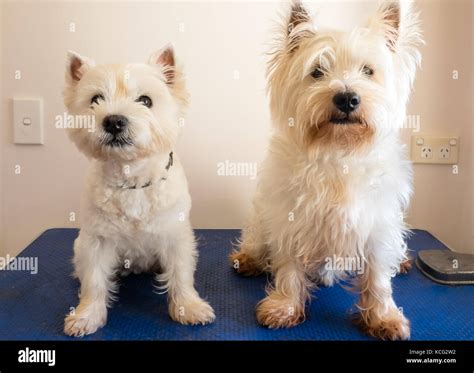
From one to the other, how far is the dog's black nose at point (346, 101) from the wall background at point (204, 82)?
2.50ft

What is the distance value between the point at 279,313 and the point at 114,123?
2.09 ft

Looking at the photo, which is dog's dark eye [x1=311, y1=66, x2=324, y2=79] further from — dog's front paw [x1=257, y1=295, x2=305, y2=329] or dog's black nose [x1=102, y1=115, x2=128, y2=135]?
dog's front paw [x1=257, y1=295, x2=305, y2=329]

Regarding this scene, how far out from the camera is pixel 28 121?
6.06 feet

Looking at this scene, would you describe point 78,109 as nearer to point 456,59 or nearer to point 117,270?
point 117,270

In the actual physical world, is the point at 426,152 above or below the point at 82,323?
above

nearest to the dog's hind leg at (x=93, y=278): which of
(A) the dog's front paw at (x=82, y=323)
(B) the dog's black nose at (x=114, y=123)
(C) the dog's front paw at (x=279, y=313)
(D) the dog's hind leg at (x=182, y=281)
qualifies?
(A) the dog's front paw at (x=82, y=323)

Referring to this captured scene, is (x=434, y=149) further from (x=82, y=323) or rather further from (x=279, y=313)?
(x=82, y=323)

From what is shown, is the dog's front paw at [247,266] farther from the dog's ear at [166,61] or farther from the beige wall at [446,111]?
the beige wall at [446,111]

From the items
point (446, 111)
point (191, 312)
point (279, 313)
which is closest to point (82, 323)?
point (191, 312)

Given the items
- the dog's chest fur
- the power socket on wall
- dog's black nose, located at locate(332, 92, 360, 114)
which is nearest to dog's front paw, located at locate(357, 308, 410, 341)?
the dog's chest fur

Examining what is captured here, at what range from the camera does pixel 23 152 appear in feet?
6.19

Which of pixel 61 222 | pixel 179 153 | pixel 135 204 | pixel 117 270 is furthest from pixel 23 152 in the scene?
pixel 135 204

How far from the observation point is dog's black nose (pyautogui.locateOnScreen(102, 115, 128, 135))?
1.11 m

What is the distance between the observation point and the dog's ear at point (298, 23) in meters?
1.25
